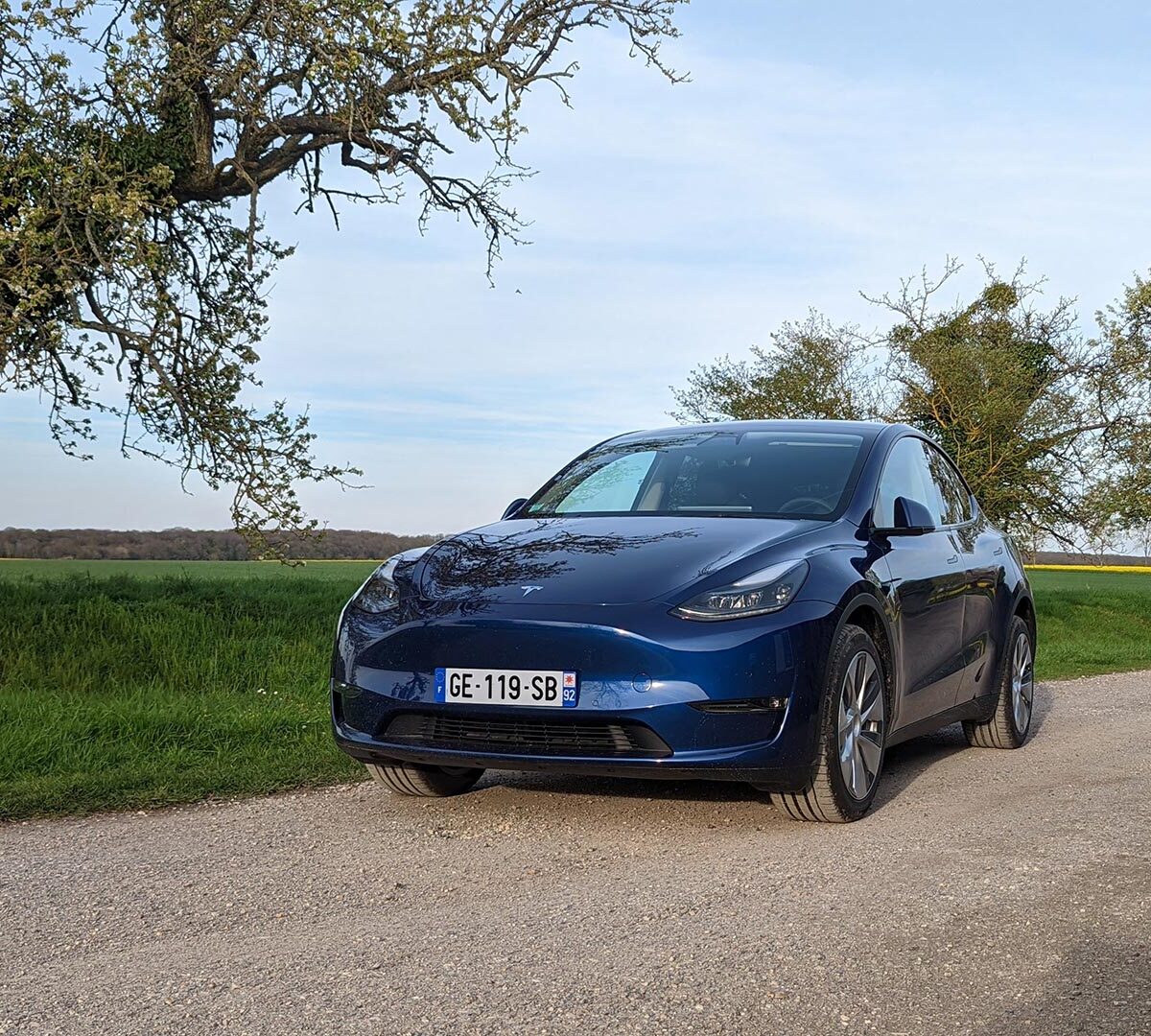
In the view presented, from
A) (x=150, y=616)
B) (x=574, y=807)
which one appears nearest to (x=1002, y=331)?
(x=150, y=616)

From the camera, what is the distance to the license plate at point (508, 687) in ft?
16.2

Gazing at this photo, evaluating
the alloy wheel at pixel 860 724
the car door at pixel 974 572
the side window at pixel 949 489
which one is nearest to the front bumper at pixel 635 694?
the alloy wheel at pixel 860 724

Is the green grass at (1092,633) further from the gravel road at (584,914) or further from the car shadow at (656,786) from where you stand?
the gravel road at (584,914)

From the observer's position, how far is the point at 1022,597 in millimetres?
8016

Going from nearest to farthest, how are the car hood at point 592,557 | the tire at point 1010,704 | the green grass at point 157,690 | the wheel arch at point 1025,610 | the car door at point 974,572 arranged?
the car hood at point 592,557
the green grass at point 157,690
the car door at point 974,572
the tire at point 1010,704
the wheel arch at point 1025,610

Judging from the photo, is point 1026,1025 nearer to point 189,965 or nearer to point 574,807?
point 189,965

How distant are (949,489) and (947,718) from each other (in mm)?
1466

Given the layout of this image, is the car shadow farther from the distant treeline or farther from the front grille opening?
the distant treeline

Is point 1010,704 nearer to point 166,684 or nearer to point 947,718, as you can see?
point 947,718

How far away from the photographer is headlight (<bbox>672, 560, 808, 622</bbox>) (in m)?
5.00

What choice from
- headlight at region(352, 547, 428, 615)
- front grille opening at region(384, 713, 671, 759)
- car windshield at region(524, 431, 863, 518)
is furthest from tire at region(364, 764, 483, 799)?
car windshield at region(524, 431, 863, 518)

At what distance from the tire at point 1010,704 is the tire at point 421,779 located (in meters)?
3.08

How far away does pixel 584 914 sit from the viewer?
160 inches

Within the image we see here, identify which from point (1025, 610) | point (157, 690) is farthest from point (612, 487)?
point (157, 690)
